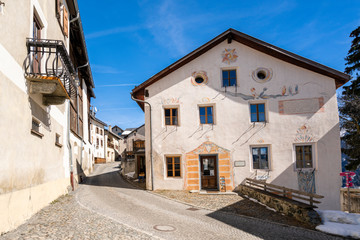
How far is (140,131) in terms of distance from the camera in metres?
37.9

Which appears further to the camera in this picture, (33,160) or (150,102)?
(150,102)

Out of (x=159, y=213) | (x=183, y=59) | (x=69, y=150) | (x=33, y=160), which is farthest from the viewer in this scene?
(x=183, y=59)

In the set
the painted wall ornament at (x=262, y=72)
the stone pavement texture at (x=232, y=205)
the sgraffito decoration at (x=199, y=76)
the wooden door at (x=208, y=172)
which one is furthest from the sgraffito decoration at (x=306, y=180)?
the sgraffito decoration at (x=199, y=76)

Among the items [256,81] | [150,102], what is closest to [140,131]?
[150,102]

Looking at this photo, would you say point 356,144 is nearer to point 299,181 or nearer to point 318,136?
point 318,136

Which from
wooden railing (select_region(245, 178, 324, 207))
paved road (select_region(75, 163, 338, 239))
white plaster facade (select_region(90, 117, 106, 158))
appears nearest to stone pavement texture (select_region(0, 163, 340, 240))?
paved road (select_region(75, 163, 338, 239))

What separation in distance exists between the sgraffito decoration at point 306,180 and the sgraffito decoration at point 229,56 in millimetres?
7930

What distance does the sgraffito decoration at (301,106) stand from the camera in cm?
1565

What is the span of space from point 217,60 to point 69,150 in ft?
34.1

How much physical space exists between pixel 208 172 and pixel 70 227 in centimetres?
1008

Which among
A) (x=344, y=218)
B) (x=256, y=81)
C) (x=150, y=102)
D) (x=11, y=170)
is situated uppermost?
(x=256, y=81)

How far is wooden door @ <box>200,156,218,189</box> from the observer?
16.2 metres

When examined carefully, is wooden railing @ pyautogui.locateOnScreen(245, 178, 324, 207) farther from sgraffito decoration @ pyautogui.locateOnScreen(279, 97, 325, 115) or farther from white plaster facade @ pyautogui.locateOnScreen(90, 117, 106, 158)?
white plaster facade @ pyautogui.locateOnScreen(90, 117, 106, 158)

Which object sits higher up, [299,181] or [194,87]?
[194,87]
